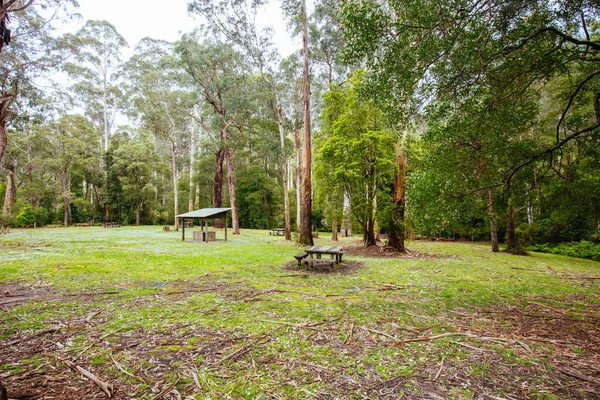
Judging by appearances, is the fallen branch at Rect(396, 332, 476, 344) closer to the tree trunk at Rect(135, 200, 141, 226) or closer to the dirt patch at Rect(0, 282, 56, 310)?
the dirt patch at Rect(0, 282, 56, 310)

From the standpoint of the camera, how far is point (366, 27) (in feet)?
19.9

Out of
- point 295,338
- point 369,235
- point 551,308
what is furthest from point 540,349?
point 369,235

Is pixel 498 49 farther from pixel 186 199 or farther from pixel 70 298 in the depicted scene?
pixel 186 199

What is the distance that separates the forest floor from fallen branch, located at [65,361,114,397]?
0.5 inches

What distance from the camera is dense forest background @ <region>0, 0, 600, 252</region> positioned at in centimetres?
590

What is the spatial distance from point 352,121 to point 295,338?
1217cm

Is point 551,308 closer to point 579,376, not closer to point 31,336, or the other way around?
point 579,376

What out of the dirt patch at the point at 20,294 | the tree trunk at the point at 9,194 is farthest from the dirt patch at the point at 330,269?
the tree trunk at the point at 9,194

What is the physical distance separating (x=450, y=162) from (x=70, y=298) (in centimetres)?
897

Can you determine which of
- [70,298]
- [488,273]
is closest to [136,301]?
[70,298]

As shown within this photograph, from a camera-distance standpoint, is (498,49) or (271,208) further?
(271,208)

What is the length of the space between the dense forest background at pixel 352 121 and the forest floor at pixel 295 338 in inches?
99.7

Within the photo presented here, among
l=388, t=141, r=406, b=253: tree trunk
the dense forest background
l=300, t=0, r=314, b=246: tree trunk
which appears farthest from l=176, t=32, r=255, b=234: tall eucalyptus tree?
l=388, t=141, r=406, b=253: tree trunk

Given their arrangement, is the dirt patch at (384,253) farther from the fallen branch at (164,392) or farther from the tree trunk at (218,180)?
the tree trunk at (218,180)
